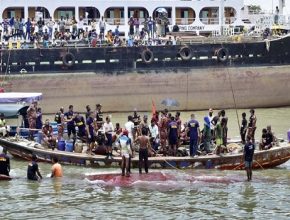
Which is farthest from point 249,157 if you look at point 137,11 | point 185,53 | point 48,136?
point 137,11

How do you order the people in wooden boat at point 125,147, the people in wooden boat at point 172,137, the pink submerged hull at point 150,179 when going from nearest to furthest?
the pink submerged hull at point 150,179 < the people in wooden boat at point 125,147 < the people in wooden boat at point 172,137

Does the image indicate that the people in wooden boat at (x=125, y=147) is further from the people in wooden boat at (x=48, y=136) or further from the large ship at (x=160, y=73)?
the large ship at (x=160, y=73)

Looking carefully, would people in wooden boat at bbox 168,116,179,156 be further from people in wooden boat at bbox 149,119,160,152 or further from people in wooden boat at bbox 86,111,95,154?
people in wooden boat at bbox 86,111,95,154

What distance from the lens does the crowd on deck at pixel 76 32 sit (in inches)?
1754

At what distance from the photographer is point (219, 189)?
21.1 metres

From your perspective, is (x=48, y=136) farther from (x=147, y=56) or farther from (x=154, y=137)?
(x=147, y=56)

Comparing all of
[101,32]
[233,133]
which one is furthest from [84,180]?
[101,32]

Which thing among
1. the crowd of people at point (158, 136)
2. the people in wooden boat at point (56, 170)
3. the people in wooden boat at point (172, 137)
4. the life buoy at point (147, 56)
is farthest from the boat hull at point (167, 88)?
the people in wooden boat at point (56, 170)

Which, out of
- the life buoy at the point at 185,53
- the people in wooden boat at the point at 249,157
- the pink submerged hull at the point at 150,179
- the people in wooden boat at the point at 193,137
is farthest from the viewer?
the life buoy at the point at 185,53

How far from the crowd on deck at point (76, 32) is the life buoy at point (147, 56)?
1041mm

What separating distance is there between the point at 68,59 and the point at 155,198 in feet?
75.0

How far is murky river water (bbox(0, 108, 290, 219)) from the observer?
18859 mm

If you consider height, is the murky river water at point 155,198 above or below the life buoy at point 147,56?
below

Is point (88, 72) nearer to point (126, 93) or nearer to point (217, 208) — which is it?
point (126, 93)
